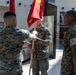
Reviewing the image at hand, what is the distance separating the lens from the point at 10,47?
3.21m

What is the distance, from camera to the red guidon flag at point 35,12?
182 inches

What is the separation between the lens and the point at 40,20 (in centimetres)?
486

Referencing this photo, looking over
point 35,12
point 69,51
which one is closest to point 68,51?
point 69,51

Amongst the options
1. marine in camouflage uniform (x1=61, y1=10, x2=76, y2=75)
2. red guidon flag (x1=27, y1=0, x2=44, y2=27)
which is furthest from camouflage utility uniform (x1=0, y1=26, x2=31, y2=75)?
red guidon flag (x1=27, y1=0, x2=44, y2=27)

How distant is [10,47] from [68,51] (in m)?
0.75

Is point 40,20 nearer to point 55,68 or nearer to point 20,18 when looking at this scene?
point 55,68

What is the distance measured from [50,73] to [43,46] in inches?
83.2

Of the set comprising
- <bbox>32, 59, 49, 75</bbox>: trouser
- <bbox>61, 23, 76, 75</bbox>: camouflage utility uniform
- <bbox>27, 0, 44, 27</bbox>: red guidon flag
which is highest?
<bbox>27, 0, 44, 27</bbox>: red guidon flag

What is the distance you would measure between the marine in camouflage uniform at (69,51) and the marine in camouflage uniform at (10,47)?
0.55 metres

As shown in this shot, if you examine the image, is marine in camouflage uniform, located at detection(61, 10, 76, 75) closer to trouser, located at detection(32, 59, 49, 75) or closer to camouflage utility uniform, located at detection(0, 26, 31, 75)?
camouflage utility uniform, located at detection(0, 26, 31, 75)

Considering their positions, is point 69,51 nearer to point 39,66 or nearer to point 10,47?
point 10,47

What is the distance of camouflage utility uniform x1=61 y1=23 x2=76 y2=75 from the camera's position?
2975mm

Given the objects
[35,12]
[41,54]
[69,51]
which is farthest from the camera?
[41,54]

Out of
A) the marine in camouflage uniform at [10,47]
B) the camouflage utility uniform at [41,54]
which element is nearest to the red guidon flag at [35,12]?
the camouflage utility uniform at [41,54]
